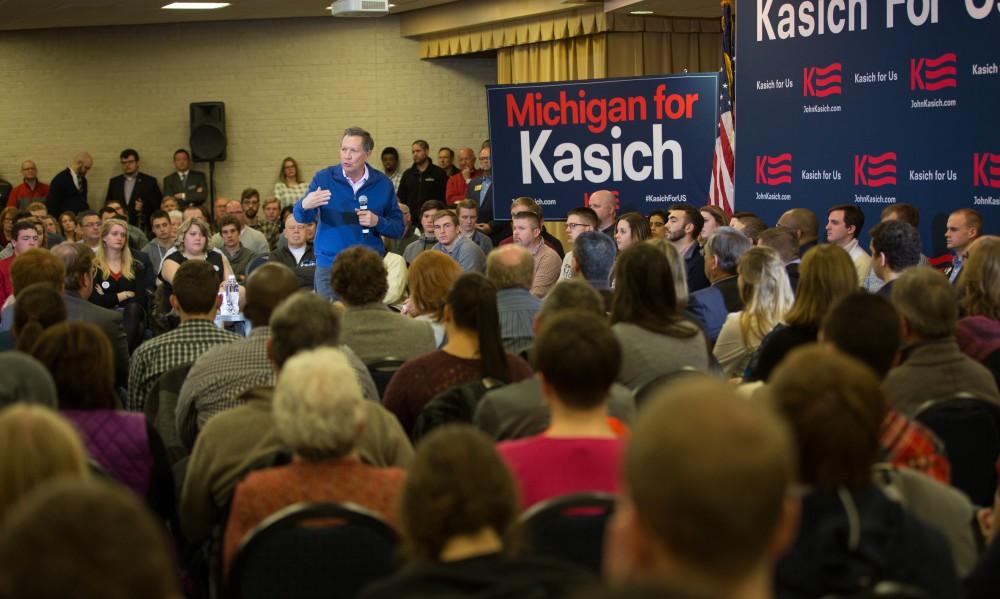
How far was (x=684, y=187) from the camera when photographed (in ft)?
27.3

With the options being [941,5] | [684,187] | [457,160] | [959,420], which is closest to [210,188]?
[457,160]

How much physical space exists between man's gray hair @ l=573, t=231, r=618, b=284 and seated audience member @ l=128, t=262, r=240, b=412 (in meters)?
1.68

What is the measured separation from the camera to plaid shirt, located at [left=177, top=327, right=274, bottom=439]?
3.59 metres

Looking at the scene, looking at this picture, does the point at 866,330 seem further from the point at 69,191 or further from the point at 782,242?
the point at 69,191

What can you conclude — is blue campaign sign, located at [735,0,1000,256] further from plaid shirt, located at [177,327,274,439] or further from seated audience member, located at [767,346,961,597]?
seated audience member, located at [767,346,961,597]

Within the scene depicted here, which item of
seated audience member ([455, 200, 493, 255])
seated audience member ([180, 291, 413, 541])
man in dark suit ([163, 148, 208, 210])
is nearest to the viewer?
seated audience member ([180, 291, 413, 541])

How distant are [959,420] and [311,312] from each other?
1.66 metres

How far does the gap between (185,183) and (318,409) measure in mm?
12889

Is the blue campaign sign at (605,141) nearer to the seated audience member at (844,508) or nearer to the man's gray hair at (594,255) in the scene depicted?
the man's gray hair at (594,255)

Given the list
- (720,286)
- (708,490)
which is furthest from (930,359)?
(708,490)

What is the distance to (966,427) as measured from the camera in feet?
10.0

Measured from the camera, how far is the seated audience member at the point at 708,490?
114 cm

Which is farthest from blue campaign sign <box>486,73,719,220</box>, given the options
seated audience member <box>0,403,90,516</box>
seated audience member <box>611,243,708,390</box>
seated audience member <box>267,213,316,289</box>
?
seated audience member <box>0,403,90,516</box>

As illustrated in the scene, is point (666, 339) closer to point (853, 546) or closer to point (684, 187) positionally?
point (853, 546)
